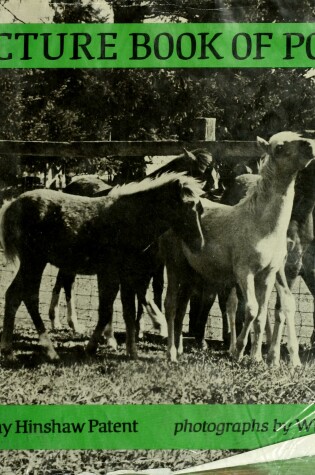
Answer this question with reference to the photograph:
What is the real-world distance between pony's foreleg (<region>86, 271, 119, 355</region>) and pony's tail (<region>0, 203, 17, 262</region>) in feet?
0.60

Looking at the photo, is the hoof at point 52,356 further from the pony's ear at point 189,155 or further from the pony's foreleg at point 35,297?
the pony's ear at point 189,155

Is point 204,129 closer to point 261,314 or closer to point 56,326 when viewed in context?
point 261,314

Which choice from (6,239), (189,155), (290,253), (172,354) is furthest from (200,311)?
(6,239)

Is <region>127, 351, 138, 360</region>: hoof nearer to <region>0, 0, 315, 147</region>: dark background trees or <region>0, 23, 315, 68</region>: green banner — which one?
<region>0, 0, 315, 147</region>: dark background trees

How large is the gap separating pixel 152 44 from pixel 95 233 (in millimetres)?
402

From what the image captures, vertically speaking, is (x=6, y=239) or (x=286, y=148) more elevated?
(x=286, y=148)

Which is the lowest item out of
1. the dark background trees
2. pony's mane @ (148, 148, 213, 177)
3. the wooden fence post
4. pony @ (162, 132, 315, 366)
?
pony @ (162, 132, 315, 366)

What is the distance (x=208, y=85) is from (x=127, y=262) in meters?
0.40

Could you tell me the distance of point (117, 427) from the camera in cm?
169

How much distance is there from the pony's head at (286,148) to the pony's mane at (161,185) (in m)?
0.16

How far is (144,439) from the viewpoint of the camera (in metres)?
1.68

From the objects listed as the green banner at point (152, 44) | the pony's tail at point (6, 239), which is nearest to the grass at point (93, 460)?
the pony's tail at point (6, 239)

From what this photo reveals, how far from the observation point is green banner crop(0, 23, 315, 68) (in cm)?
168

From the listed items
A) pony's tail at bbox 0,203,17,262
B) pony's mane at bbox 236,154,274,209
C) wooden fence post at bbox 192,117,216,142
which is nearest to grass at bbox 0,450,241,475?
pony's tail at bbox 0,203,17,262
